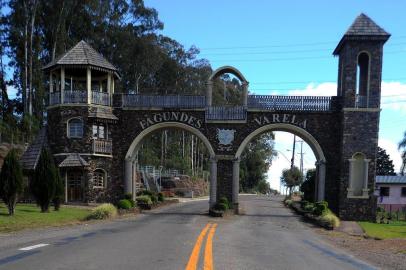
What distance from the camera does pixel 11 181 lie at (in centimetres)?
2083

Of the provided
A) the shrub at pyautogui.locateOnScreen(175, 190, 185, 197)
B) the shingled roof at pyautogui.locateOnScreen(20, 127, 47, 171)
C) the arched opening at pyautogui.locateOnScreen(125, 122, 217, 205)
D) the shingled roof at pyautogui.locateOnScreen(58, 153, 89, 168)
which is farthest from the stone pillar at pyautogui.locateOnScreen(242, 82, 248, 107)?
the shrub at pyautogui.locateOnScreen(175, 190, 185, 197)

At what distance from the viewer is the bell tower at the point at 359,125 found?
94.6ft

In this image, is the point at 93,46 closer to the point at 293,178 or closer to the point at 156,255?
the point at 293,178

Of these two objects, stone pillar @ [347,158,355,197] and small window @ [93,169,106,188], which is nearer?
stone pillar @ [347,158,355,197]

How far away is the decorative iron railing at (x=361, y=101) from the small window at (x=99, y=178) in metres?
16.5

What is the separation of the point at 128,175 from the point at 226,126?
279 inches

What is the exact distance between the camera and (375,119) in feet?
95.1

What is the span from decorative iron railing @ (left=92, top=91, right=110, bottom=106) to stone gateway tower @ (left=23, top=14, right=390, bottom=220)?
0.07m

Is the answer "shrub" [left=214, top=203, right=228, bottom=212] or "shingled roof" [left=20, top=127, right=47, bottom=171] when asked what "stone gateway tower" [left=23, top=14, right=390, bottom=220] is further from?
"shrub" [left=214, top=203, right=228, bottom=212]

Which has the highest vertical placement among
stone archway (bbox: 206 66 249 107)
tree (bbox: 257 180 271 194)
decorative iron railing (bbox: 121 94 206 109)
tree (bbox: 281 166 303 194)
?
stone archway (bbox: 206 66 249 107)

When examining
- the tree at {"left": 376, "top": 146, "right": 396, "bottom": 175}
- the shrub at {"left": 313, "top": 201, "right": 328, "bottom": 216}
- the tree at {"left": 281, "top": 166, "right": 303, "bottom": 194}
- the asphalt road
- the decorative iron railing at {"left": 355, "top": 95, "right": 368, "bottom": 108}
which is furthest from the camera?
the tree at {"left": 376, "top": 146, "right": 396, "bottom": 175}

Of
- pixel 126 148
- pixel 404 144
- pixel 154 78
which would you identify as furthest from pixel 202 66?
pixel 126 148

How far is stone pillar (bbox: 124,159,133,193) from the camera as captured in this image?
31.4 metres

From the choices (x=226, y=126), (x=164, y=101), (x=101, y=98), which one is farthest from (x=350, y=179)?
(x=101, y=98)
